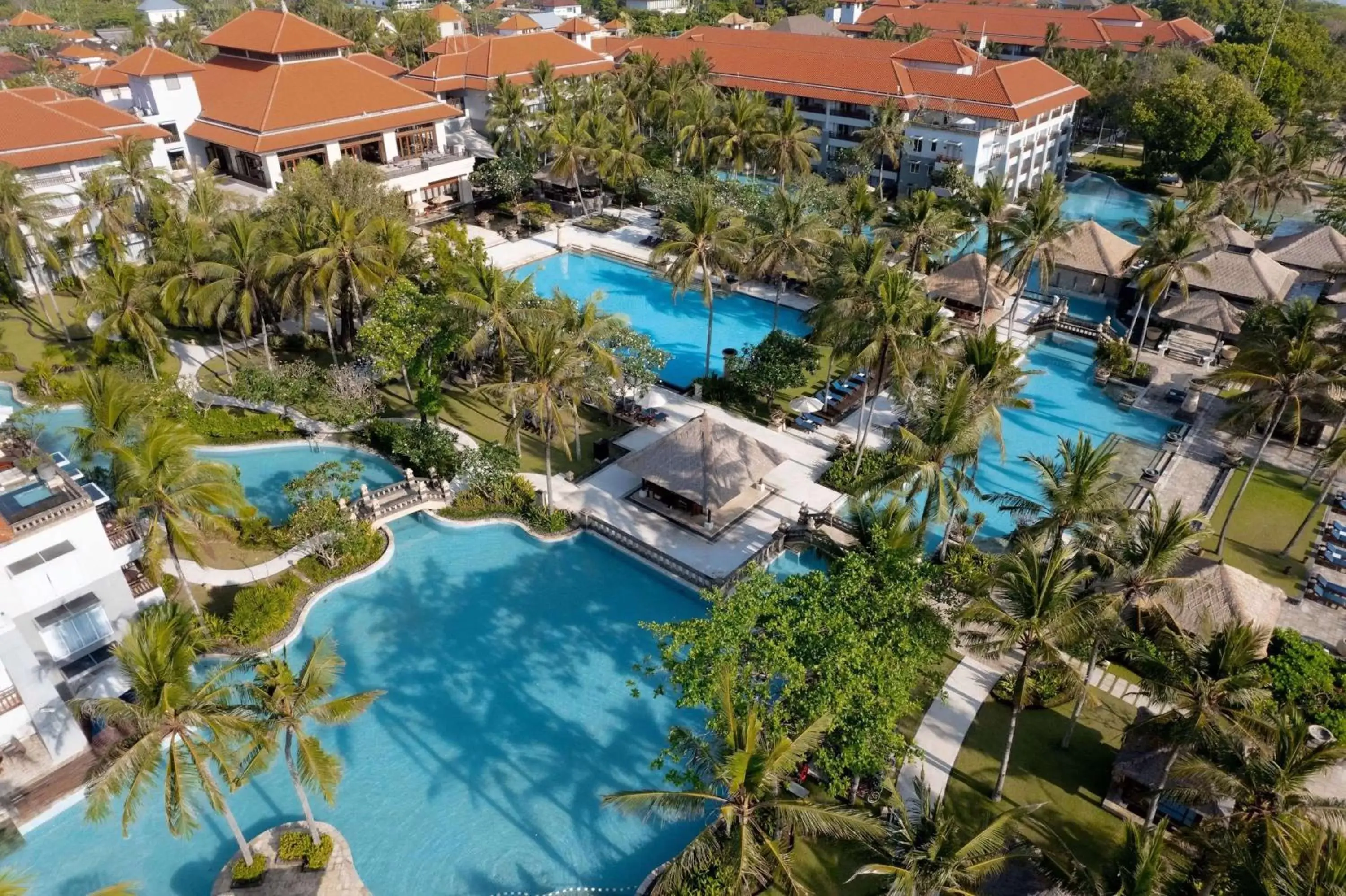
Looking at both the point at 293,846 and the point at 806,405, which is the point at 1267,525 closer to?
the point at 806,405

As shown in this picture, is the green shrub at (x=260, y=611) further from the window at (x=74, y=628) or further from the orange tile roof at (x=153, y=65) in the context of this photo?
the orange tile roof at (x=153, y=65)

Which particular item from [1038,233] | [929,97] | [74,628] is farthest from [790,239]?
[929,97]

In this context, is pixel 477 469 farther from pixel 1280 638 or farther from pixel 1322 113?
pixel 1322 113

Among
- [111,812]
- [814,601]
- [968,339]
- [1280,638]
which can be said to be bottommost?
[111,812]

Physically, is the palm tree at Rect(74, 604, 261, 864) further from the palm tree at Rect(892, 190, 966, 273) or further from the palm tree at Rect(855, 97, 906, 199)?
the palm tree at Rect(855, 97, 906, 199)

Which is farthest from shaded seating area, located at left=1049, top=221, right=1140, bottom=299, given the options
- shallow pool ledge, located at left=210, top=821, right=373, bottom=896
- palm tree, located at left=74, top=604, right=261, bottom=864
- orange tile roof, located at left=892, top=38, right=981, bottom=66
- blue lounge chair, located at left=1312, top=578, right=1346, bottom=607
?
palm tree, located at left=74, top=604, right=261, bottom=864

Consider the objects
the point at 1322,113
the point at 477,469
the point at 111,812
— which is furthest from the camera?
the point at 1322,113

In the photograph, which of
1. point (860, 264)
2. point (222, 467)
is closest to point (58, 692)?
point (222, 467)
